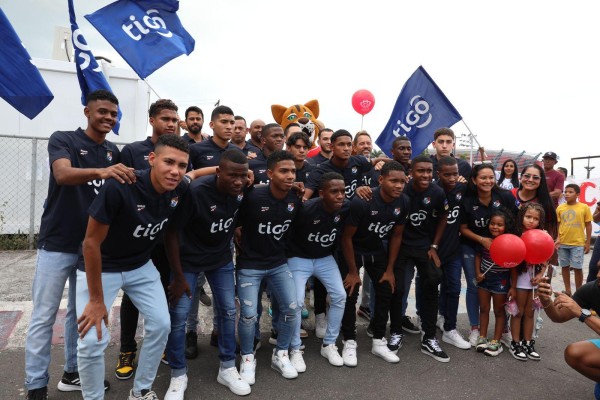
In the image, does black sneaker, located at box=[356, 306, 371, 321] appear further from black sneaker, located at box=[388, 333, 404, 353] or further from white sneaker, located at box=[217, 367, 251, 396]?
white sneaker, located at box=[217, 367, 251, 396]

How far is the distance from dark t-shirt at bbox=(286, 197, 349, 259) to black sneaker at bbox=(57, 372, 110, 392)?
6.51 feet

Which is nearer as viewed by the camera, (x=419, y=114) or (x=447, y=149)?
(x=447, y=149)

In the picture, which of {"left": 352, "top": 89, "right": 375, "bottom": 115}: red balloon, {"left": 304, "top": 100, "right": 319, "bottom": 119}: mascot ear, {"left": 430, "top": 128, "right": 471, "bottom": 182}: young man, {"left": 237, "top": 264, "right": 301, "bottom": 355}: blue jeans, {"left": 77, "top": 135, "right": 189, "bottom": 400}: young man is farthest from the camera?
{"left": 352, "top": 89, "right": 375, "bottom": 115}: red balloon

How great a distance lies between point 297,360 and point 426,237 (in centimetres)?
190

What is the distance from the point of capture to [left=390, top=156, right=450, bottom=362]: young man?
421cm

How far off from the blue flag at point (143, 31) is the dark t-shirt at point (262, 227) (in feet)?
8.62

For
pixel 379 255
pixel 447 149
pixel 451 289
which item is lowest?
pixel 451 289

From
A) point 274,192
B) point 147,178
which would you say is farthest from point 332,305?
point 147,178

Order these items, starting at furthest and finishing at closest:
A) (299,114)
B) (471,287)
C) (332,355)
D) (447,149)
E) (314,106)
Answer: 1. (314,106)
2. (299,114)
3. (447,149)
4. (471,287)
5. (332,355)

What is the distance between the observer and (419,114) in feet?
20.4

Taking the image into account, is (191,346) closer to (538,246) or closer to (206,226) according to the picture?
(206,226)

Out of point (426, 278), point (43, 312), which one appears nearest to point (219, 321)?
point (43, 312)

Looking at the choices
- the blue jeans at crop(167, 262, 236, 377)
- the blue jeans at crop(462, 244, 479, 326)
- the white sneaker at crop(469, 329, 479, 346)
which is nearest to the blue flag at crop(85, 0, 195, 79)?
the blue jeans at crop(167, 262, 236, 377)

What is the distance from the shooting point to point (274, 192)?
12.1 feet
